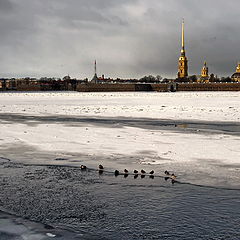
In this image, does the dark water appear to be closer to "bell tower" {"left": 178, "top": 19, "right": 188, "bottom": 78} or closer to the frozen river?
the frozen river

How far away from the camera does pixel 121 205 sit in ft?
20.5

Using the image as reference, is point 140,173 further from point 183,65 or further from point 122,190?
point 183,65

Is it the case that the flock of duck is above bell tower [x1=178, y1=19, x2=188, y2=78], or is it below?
below

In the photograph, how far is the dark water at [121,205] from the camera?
5207 mm

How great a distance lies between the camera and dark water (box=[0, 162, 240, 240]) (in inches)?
205

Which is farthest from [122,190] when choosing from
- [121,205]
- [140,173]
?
[140,173]

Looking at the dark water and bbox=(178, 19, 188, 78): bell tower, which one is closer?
the dark water

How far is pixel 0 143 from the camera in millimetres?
12375

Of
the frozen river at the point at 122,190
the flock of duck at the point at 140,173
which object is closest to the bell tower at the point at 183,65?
the frozen river at the point at 122,190

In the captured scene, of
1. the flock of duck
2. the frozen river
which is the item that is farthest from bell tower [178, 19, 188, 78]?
the flock of duck

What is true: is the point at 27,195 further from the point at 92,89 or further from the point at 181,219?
the point at 92,89

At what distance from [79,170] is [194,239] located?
13.7 ft

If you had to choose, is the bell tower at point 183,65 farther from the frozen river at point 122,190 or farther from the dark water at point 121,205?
the dark water at point 121,205

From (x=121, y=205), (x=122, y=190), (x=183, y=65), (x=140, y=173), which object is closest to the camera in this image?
(x=121, y=205)
